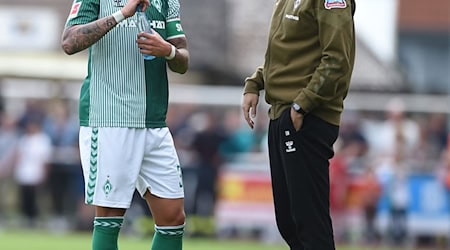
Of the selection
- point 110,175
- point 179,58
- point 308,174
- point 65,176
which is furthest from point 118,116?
point 65,176

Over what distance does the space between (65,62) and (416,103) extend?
299 inches

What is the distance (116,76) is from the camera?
7.96m

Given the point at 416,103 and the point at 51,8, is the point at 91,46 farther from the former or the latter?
the point at 51,8

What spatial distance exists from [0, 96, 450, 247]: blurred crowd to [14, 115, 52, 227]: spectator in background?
16 millimetres

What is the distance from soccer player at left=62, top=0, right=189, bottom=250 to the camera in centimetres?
793

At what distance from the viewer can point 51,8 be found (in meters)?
28.7

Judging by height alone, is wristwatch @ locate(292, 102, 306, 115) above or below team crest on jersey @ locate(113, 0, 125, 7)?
below

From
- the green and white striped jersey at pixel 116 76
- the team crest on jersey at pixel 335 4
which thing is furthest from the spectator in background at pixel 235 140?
the team crest on jersey at pixel 335 4

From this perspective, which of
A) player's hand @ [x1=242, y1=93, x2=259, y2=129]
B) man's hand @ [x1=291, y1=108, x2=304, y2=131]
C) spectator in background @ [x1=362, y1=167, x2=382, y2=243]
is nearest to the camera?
man's hand @ [x1=291, y1=108, x2=304, y2=131]

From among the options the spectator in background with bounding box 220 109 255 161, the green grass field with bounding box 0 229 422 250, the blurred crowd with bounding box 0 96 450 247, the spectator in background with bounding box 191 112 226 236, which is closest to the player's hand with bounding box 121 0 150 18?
the green grass field with bounding box 0 229 422 250

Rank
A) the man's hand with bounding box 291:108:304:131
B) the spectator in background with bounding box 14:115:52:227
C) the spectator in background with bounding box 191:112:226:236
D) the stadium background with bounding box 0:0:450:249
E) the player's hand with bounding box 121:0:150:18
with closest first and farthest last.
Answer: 1. the man's hand with bounding box 291:108:304:131
2. the player's hand with bounding box 121:0:150:18
3. the stadium background with bounding box 0:0:450:249
4. the spectator in background with bounding box 191:112:226:236
5. the spectator in background with bounding box 14:115:52:227

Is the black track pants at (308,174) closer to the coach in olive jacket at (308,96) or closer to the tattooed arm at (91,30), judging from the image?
the coach in olive jacket at (308,96)

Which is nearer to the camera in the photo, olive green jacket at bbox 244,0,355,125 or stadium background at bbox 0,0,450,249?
olive green jacket at bbox 244,0,355,125

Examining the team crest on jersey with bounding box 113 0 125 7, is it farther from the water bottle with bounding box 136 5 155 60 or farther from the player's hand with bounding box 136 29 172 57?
the player's hand with bounding box 136 29 172 57
